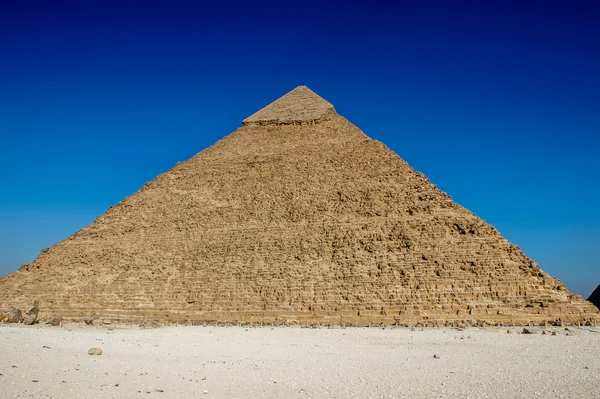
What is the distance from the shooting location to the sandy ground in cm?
753

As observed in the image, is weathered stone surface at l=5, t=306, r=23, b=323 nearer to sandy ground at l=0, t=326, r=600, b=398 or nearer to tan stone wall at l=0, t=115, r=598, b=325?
tan stone wall at l=0, t=115, r=598, b=325

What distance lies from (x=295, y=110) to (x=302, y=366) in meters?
26.9

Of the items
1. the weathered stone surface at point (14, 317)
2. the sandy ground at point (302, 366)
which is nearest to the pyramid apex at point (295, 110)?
the weathered stone surface at point (14, 317)

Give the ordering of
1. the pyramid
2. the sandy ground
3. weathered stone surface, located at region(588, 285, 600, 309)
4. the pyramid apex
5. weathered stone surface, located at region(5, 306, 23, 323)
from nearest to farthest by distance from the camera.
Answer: the sandy ground → the pyramid → weathered stone surface, located at region(5, 306, 23, 323) → weathered stone surface, located at region(588, 285, 600, 309) → the pyramid apex

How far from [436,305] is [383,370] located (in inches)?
429

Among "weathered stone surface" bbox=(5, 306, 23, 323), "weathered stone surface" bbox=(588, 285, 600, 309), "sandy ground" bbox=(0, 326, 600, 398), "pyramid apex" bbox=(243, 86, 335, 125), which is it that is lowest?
"sandy ground" bbox=(0, 326, 600, 398)

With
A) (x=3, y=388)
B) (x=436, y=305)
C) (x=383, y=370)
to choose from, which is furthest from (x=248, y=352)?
(x=436, y=305)

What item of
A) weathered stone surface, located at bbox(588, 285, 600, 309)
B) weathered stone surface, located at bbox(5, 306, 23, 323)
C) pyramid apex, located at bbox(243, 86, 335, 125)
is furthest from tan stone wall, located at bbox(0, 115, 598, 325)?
weathered stone surface, located at bbox(588, 285, 600, 309)

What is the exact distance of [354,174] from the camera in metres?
27.5

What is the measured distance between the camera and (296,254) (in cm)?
2323

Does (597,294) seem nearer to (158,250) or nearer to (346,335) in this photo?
(346,335)

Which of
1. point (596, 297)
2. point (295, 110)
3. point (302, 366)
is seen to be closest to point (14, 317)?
point (302, 366)

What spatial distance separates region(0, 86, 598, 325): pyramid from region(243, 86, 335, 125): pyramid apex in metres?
1.67

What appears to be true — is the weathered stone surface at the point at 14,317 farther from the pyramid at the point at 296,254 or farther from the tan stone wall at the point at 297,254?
the tan stone wall at the point at 297,254
